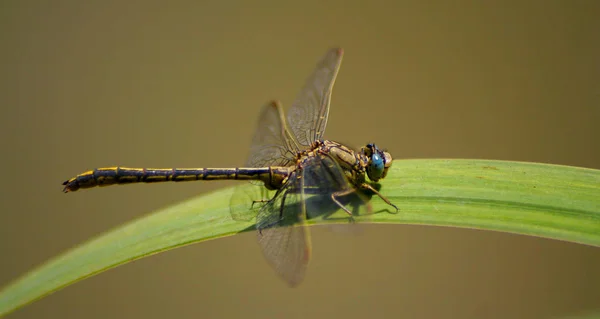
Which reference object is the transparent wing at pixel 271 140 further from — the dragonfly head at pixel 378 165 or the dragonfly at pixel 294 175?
the dragonfly head at pixel 378 165

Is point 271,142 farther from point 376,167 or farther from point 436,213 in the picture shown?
point 436,213

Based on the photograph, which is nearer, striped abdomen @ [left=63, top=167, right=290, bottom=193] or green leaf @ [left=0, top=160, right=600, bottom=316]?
green leaf @ [left=0, top=160, right=600, bottom=316]

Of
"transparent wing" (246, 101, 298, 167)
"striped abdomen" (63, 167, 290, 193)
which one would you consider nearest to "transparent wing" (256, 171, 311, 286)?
"striped abdomen" (63, 167, 290, 193)

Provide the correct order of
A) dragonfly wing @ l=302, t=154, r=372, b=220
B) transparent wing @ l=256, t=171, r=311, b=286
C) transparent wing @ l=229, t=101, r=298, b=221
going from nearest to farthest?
transparent wing @ l=256, t=171, r=311, b=286 < dragonfly wing @ l=302, t=154, r=372, b=220 < transparent wing @ l=229, t=101, r=298, b=221

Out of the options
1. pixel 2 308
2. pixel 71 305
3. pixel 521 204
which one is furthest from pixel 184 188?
pixel 521 204

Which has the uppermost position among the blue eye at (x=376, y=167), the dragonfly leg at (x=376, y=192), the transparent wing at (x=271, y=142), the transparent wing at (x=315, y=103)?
the transparent wing at (x=315, y=103)

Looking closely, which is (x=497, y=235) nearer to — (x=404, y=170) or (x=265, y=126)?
(x=404, y=170)

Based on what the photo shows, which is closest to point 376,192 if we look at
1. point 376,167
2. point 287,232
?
point 376,167

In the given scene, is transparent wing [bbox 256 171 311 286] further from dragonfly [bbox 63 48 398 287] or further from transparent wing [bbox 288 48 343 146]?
transparent wing [bbox 288 48 343 146]

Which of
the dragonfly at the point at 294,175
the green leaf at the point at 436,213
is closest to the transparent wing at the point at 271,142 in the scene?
the dragonfly at the point at 294,175
